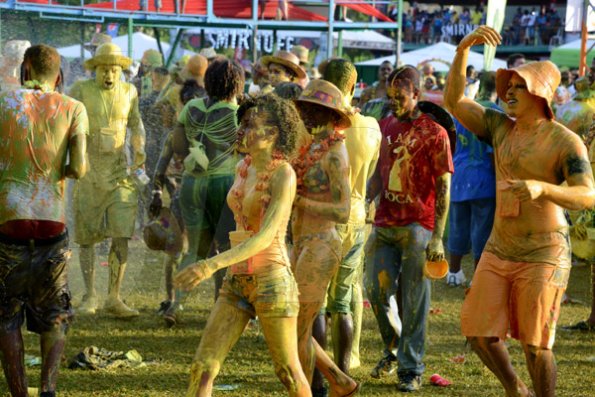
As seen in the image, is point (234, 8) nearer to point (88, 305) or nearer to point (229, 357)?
point (88, 305)

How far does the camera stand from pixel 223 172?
26.5 ft

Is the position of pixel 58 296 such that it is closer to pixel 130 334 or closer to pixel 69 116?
pixel 69 116

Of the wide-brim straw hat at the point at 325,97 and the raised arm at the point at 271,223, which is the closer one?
the raised arm at the point at 271,223

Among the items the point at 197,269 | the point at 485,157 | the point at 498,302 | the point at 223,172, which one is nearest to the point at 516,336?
the point at 498,302

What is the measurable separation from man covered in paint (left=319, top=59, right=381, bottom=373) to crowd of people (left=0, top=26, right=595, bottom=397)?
0.01m

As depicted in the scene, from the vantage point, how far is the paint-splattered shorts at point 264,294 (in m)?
4.80

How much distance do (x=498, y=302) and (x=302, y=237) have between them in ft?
3.58

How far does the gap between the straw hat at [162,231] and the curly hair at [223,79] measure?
1.13 m

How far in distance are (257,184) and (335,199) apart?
2.13 ft

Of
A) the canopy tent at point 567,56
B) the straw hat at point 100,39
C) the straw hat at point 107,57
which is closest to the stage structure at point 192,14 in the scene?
the straw hat at point 100,39

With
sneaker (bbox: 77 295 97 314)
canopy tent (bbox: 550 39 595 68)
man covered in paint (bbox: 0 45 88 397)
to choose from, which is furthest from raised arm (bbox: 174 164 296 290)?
canopy tent (bbox: 550 39 595 68)

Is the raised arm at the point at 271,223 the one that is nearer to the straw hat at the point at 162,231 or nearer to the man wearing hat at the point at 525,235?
the man wearing hat at the point at 525,235

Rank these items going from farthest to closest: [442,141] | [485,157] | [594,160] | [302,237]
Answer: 1. [485,157]
2. [594,160]
3. [442,141]
4. [302,237]

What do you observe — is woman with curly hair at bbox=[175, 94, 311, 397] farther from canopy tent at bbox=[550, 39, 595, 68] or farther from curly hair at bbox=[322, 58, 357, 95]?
canopy tent at bbox=[550, 39, 595, 68]
